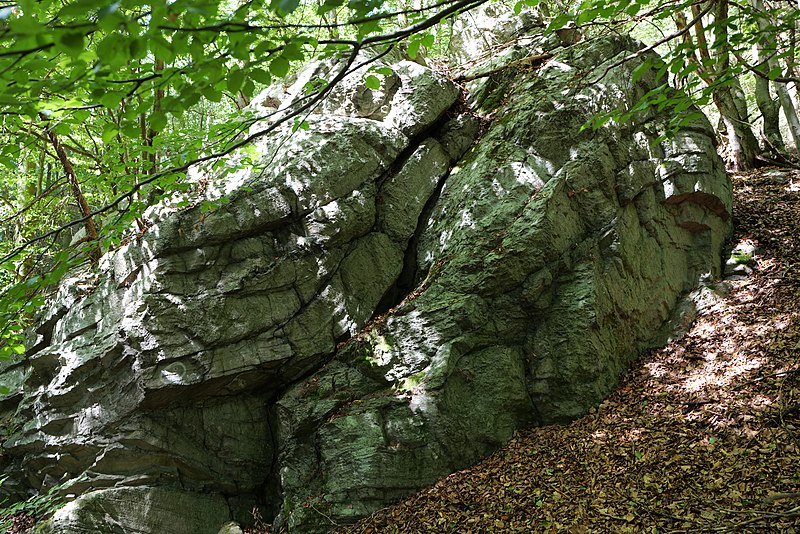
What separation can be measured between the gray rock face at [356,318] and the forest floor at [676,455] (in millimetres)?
442

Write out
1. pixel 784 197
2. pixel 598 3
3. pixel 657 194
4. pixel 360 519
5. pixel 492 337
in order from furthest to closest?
pixel 784 197 → pixel 657 194 → pixel 492 337 → pixel 360 519 → pixel 598 3

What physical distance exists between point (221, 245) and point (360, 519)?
14.9 ft

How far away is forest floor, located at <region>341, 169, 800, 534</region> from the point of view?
15.1 feet

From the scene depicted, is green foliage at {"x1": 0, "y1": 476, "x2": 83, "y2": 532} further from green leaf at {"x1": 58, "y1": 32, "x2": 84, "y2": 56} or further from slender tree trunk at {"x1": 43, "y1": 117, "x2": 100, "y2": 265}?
green leaf at {"x1": 58, "y1": 32, "x2": 84, "y2": 56}

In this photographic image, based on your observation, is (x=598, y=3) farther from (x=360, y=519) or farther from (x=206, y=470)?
(x=206, y=470)

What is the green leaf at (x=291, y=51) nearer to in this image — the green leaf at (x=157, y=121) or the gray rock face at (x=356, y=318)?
the green leaf at (x=157, y=121)

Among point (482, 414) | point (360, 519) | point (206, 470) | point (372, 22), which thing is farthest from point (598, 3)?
point (206, 470)

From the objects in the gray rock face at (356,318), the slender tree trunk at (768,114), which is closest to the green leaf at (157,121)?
the gray rock face at (356,318)

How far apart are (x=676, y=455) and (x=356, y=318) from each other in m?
4.65

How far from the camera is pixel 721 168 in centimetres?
915

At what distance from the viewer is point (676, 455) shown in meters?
5.36

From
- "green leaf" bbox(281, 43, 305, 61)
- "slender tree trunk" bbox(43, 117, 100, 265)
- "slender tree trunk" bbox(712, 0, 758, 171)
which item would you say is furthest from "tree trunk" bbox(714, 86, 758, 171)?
"slender tree trunk" bbox(43, 117, 100, 265)

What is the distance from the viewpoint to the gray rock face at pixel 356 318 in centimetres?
671

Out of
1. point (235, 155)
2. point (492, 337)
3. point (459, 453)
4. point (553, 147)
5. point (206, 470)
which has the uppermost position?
point (235, 155)
